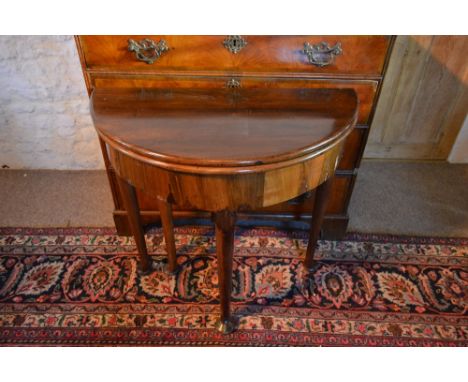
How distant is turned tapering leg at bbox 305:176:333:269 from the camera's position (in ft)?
4.56

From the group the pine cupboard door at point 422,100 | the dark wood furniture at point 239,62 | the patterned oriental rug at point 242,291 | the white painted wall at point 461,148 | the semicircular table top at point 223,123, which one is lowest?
the patterned oriental rug at point 242,291

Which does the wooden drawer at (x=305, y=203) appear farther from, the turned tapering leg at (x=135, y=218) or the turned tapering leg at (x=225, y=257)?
the turned tapering leg at (x=225, y=257)

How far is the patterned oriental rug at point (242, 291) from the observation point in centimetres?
146

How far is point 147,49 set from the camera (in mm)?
1266

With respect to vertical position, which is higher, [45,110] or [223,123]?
[223,123]

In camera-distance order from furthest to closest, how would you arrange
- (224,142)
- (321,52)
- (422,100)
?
(422,100), (321,52), (224,142)

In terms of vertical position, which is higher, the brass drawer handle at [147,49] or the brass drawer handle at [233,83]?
the brass drawer handle at [147,49]

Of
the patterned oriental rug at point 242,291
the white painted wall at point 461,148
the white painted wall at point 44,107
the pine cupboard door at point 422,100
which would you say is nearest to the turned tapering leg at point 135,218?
the patterned oriental rug at point 242,291

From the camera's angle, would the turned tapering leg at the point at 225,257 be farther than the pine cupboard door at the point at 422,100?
No

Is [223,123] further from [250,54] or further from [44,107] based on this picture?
[44,107]

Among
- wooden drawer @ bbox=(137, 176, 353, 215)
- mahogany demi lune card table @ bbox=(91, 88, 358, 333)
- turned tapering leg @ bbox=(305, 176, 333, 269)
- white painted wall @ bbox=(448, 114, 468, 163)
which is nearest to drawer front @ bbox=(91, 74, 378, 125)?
mahogany demi lune card table @ bbox=(91, 88, 358, 333)

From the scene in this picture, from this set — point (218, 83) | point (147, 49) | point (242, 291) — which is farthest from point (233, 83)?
point (242, 291)

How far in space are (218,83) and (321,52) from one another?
1.31ft

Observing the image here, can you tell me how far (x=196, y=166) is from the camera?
3.04ft
